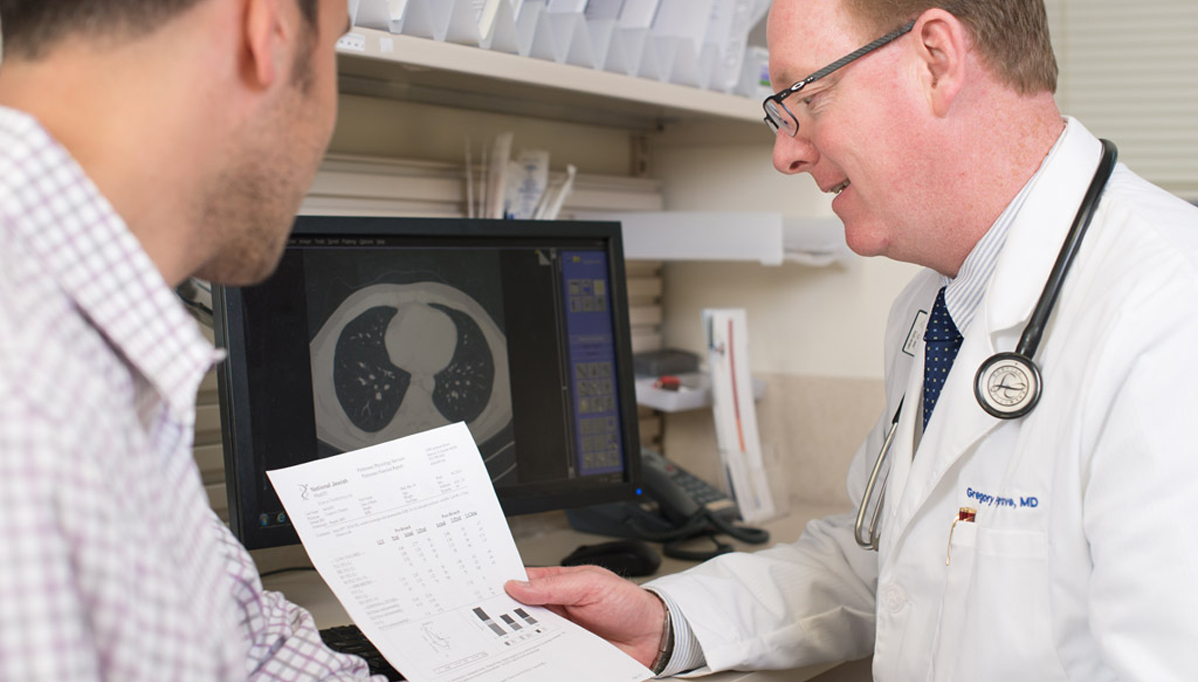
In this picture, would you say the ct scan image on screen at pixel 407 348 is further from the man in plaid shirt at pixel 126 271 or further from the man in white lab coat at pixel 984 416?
the man in plaid shirt at pixel 126 271

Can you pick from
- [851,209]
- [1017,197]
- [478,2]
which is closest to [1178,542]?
[1017,197]

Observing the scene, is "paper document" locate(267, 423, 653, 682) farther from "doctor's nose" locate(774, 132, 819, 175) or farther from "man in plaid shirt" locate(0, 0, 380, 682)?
"doctor's nose" locate(774, 132, 819, 175)

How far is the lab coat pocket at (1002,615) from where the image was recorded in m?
0.91

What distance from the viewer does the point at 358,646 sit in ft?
3.36

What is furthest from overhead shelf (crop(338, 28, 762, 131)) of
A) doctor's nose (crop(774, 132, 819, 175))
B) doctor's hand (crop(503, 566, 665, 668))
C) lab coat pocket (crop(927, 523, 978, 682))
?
lab coat pocket (crop(927, 523, 978, 682))

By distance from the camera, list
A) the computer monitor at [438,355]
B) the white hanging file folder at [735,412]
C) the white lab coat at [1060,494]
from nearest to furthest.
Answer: the white lab coat at [1060,494]
the computer monitor at [438,355]
the white hanging file folder at [735,412]

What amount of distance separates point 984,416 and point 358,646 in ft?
2.22

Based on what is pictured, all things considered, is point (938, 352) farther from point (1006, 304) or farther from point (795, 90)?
point (795, 90)

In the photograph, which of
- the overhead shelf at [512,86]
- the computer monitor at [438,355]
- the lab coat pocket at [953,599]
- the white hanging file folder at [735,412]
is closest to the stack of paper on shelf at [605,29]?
the overhead shelf at [512,86]

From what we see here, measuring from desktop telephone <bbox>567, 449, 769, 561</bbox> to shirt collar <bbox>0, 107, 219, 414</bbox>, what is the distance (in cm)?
106

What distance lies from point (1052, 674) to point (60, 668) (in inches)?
32.1

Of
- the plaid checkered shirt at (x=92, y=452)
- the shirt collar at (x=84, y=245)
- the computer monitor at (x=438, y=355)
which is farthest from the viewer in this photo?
the computer monitor at (x=438, y=355)

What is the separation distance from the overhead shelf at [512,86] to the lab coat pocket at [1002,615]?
30.7 inches

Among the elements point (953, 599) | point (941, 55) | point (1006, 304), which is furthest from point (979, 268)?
point (953, 599)
